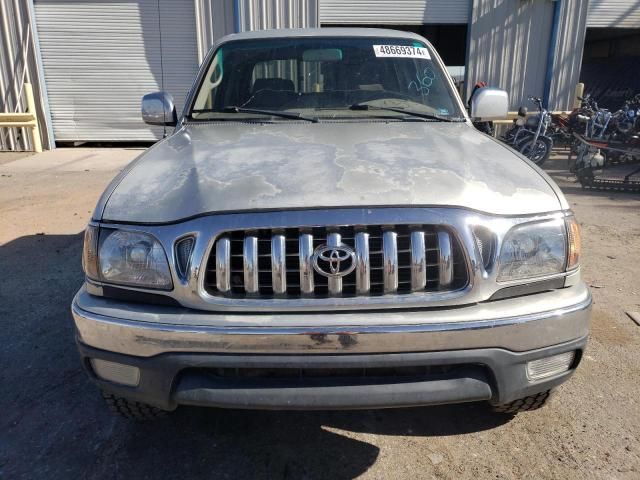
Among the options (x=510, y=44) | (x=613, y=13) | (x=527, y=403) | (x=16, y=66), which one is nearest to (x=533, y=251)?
(x=527, y=403)

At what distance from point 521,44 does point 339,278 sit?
12163 mm

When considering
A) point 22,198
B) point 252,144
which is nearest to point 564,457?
point 252,144

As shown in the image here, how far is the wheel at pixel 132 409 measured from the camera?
2.19 metres

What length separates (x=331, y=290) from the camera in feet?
6.01

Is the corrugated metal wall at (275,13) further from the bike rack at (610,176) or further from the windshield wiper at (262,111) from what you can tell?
the windshield wiper at (262,111)

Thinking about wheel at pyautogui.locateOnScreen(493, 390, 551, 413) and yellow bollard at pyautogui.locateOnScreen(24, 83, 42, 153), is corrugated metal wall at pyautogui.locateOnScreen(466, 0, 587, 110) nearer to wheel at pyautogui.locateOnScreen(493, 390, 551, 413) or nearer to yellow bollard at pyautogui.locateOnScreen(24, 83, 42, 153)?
yellow bollard at pyautogui.locateOnScreen(24, 83, 42, 153)

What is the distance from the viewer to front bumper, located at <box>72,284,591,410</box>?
1763mm

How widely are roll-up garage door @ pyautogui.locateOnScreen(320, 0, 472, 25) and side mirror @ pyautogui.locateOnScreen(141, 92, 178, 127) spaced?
366 inches

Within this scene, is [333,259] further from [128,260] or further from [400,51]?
[400,51]

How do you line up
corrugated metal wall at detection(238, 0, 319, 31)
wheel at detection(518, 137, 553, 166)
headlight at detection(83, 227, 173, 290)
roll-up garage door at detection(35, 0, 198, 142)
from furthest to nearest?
roll-up garage door at detection(35, 0, 198, 142) → corrugated metal wall at detection(238, 0, 319, 31) → wheel at detection(518, 137, 553, 166) → headlight at detection(83, 227, 173, 290)

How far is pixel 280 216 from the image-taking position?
5.99 ft

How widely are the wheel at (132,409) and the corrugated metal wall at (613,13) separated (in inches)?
542

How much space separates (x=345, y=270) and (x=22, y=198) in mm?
6895

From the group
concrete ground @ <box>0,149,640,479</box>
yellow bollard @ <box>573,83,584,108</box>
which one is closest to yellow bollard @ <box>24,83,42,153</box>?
concrete ground @ <box>0,149,640,479</box>
